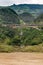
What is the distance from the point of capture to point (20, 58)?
47.4ft

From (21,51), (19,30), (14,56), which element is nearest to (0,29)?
(19,30)

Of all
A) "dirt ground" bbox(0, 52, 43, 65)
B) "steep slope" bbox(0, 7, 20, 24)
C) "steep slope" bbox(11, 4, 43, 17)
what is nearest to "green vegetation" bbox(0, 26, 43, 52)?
"dirt ground" bbox(0, 52, 43, 65)

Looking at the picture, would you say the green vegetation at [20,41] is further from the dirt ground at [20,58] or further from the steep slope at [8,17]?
the steep slope at [8,17]

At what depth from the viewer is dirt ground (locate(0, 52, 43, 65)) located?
42.6 ft

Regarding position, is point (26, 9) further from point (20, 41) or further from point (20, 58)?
point (20, 58)

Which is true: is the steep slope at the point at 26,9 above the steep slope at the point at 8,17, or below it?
below

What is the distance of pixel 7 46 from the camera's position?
17109mm

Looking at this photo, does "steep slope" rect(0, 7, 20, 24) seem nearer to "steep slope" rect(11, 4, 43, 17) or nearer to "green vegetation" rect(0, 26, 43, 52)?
"green vegetation" rect(0, 26, 43, 52)

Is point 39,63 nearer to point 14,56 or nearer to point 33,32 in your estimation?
point 14,56

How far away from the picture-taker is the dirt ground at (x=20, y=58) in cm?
1298

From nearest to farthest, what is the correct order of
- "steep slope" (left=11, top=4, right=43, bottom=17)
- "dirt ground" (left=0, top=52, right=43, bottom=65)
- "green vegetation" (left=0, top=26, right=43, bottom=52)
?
"dirt ground" (left=0, top=52, right=43, bottom=65) → "green vegetation" (left=0, top=26, right=43, bottom=52) → "steep slope" (left=11, top=4, right=43, bottom=17)

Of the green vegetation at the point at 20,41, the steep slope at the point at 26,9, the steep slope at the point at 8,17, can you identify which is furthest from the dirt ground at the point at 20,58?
the steep slope at the point at 26,9

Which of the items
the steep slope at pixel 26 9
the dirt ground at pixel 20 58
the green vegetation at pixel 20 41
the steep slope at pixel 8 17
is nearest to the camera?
the dirt ground at pixel 20 58

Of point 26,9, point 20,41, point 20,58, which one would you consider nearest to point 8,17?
point 20,41
